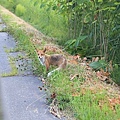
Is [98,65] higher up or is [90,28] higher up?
[90,28]

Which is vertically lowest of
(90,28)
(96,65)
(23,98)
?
(23,98)

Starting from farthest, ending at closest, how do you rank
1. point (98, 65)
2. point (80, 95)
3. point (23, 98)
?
point (98, 65)
point (23, 98)
point (80, 95)

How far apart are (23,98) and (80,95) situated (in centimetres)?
54

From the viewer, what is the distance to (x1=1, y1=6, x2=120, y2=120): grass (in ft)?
7.11

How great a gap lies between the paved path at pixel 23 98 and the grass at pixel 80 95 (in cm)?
12

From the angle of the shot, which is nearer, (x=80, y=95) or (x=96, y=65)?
(x=80, y=95)

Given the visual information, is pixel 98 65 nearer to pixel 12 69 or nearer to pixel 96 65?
pixel 96 65

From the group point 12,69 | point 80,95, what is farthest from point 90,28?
point 80,95

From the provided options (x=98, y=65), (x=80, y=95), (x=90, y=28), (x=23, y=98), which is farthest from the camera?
(x=90, y=28)

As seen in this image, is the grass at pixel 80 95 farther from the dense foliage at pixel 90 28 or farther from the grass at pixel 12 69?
the dense foliage at pixel 90 28

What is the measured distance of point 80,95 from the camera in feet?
8.35

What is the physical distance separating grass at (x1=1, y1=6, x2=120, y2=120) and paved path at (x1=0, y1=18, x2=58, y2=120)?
0.12m

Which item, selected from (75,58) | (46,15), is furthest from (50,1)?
(46,15)

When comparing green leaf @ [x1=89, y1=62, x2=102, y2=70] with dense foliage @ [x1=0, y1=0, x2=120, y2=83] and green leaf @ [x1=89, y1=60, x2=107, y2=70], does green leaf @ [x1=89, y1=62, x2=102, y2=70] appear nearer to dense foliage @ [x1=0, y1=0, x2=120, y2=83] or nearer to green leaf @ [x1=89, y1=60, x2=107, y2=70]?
green leaf @ [x1=89, y1=60, x2=107, y2=70]
